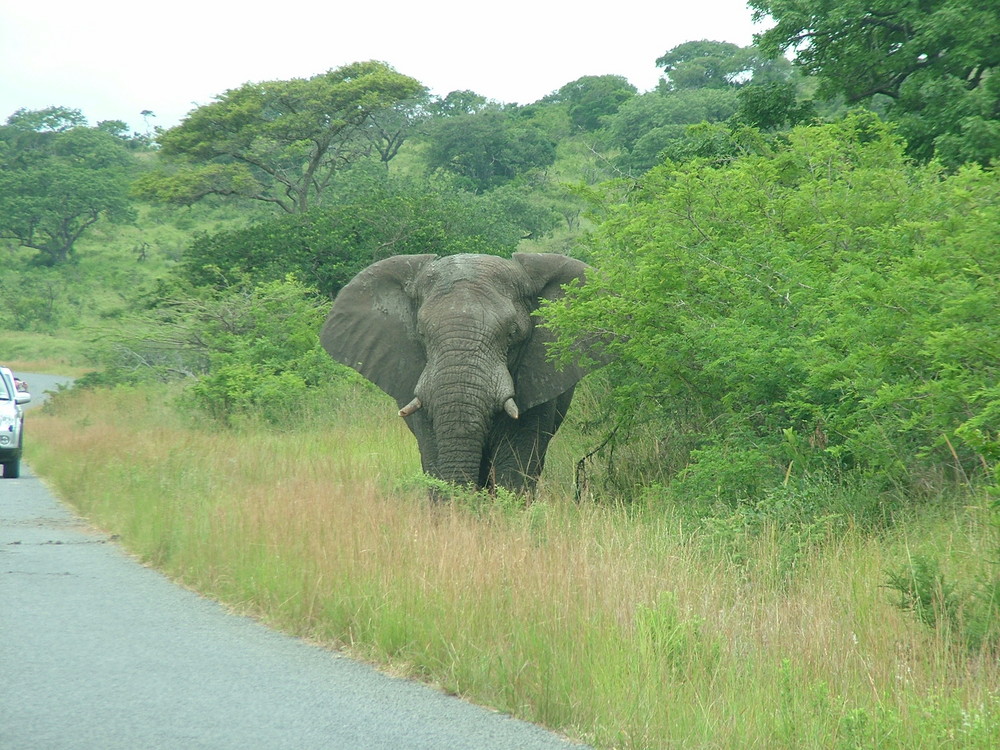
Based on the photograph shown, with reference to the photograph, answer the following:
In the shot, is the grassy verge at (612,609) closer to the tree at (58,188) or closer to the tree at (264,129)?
the tree at (264,129)

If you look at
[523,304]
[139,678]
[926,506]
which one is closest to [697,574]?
[926,506]

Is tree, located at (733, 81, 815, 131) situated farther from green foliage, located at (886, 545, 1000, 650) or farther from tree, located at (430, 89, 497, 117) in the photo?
tree, located at (430, 89, 497, 117)

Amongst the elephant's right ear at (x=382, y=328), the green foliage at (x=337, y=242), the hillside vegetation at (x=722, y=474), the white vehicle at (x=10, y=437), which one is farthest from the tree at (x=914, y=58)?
the white vehicle at (x=10, y=437)

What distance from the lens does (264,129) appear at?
3550 centimetres

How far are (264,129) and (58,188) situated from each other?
2663 cm

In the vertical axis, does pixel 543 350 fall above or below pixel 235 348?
above

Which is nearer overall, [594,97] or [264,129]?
[264,129]

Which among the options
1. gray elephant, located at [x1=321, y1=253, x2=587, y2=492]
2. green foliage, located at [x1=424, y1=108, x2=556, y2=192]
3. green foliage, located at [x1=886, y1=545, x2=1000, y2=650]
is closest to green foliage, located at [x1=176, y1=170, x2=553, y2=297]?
gray elephant, located at [x1=321, y1=253, x2=587, y2=492]

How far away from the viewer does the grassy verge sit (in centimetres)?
456

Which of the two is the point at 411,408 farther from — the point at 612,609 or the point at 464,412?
the point at 612,609

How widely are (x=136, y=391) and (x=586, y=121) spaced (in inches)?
1806

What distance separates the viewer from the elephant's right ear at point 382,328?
1116cm

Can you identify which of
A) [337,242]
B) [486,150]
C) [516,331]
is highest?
[486,150]

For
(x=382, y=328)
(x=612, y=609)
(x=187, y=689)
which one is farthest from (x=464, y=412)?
(x=187, y=689)
